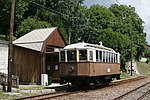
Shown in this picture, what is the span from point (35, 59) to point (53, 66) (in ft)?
7.41

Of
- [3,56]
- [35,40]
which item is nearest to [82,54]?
[35,40]

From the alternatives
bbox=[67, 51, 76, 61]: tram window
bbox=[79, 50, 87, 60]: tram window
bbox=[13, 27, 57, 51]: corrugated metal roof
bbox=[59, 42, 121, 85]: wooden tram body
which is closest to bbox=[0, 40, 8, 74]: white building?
bbox=[13, 27, 57, 51]: corrugated metal roof

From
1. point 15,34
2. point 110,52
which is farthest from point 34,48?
point 15,34

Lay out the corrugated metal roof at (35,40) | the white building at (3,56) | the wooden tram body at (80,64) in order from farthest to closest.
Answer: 1. the corrugated metal roof at (35,40)
2. the white building at (3,56)
3. the wooden tram body at (80,64)

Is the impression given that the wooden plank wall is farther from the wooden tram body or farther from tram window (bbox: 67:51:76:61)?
tram window (bbox: 67:51:76:61)

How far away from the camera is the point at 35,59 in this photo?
26.7 m

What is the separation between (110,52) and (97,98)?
9.70 m

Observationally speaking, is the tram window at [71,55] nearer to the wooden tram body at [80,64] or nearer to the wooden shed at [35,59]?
→ the wooden tram body at [80,64]

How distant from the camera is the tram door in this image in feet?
92.6

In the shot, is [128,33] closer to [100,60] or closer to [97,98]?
[100,60]

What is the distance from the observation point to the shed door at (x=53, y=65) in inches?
1111

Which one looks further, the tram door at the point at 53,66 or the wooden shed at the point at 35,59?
the tram door at the point at 53,66

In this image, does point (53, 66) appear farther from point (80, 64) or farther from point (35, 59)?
point (80, 64)

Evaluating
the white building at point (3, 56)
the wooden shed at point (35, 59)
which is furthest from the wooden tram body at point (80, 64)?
the white building at point (3, 56)
